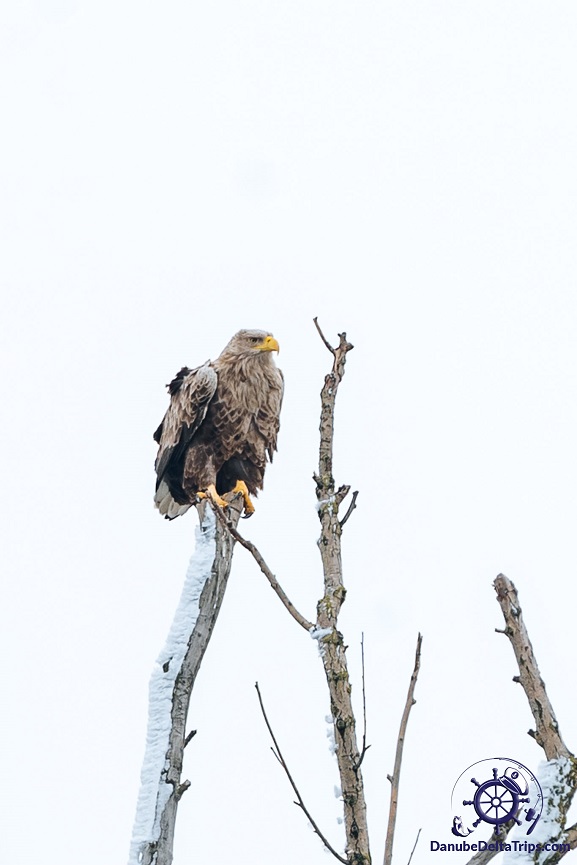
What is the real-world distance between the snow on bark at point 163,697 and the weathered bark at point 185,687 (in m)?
0.02

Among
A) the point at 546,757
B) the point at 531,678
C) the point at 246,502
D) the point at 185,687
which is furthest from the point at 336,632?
the point at 246,502

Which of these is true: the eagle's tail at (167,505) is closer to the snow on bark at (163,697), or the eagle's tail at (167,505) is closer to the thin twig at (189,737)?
the snow on bark at (163,697)

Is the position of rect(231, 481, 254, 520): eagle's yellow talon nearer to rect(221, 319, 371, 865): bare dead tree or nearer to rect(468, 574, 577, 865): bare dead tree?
rect(221, 319, 371, 865): bare dead tree

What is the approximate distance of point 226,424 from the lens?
8562 mm

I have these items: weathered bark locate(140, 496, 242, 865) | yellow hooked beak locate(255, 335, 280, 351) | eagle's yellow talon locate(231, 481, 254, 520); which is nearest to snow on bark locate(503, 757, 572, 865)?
weathered bark locate(140, 496, 242, 865)

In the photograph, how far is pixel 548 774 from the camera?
3594 millimetres

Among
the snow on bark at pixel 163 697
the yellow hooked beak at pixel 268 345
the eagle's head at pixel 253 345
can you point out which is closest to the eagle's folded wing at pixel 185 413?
the eagle's head at pixel 253 345

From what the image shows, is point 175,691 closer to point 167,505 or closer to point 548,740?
point 548,740

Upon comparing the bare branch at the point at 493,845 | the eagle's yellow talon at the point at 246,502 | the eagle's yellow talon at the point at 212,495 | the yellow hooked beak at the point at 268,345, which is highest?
the yellow hooked beak at the point at 268,345

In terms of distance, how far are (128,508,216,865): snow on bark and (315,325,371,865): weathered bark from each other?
3.16 ft

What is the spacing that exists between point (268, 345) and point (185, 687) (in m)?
4.33

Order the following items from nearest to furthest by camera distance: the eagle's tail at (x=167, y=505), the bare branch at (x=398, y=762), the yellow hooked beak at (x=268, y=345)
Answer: the bare branch at (x=398, y=762)
the yellow hooked beak at (x=268, y=345)
the eagle's tail at (x=167, y=505)

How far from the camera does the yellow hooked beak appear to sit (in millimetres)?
8680

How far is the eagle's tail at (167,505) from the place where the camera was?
29.8ft
